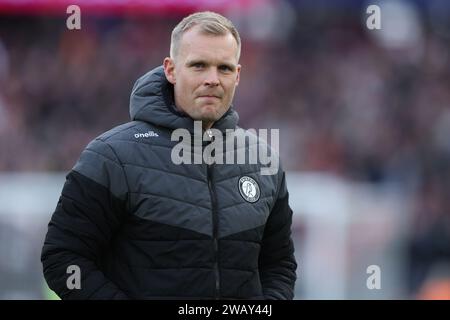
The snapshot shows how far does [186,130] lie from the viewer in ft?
11.3

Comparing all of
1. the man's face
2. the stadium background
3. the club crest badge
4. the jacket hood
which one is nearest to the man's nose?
the man's face

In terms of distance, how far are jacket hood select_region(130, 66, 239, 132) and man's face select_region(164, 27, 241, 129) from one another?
0.15 feet

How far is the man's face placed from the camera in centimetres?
342

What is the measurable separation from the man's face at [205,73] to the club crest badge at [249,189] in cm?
23

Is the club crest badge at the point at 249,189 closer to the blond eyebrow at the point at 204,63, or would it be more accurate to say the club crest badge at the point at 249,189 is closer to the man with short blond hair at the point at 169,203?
the man with short blond hair at the point at 169,203

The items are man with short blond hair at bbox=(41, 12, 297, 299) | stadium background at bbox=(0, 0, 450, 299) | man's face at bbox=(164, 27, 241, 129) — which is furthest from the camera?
stadium background at bbox=(0, 0, 450, 299)

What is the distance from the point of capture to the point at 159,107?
3.46 meters

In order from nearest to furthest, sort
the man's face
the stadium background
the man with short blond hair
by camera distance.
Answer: the man with short blond hair
the man's face
the stadium background

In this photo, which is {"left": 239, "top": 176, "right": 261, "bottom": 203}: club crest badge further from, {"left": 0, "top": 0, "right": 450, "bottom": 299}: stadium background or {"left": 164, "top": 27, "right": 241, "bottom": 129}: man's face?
{"left": 0, "top": 0, "right": 450, "bottom": 299}: stadium background

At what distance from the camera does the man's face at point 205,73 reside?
3416 mm

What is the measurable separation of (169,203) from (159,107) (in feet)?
1.11

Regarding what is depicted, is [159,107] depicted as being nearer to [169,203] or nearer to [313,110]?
[169,203]
